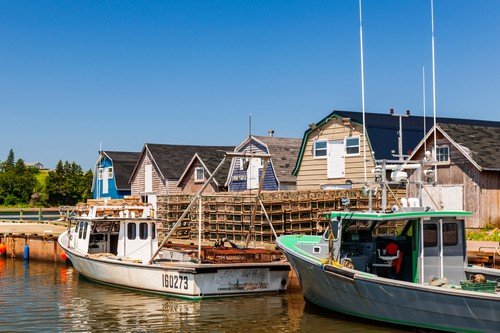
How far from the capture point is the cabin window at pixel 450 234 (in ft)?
56.0

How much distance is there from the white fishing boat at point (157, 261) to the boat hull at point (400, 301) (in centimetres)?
270

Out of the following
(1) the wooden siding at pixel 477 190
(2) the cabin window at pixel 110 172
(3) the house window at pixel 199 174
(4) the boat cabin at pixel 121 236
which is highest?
(2) the cabin window at pixel 110 172

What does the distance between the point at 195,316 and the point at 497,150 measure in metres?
16.9

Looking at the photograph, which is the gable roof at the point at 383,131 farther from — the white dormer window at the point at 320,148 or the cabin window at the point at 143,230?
the cabin window at the point at 143,230

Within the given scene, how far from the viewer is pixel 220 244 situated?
2428cm

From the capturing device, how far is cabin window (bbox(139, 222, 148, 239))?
24.6 metres

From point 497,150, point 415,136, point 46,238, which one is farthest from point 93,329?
point 415,136

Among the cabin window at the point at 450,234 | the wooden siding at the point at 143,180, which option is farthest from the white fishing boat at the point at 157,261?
the wooden siding at the point at 143,180

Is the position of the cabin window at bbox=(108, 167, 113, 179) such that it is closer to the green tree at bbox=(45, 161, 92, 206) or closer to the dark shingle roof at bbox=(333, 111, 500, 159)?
the green tree at bbox=(45, 161, 92, 206)

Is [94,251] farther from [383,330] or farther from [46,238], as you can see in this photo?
[383,330]

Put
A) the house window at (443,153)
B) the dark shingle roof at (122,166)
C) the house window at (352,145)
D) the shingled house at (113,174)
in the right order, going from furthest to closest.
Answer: the shingled house at (113,174)
the dark shingle roof at (122,166)
the house window at (352,145)
the house window at (443,153)

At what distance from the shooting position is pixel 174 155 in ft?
154

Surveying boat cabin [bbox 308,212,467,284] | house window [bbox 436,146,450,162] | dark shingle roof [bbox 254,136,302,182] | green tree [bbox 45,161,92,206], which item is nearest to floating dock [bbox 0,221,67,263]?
dark shingle roof [bbox 254,136,302,182]

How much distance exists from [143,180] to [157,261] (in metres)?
24.0
